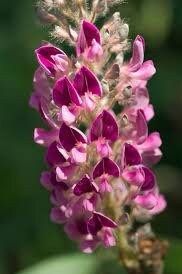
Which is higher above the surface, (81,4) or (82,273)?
(81,4)

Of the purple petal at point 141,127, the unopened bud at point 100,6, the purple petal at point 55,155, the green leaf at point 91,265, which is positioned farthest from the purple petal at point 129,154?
the green leaf at point 91,265

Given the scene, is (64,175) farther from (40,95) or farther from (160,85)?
(160,85)

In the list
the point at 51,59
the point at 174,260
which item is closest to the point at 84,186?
the point at 51,59

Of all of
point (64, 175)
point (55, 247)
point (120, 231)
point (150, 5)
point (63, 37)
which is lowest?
point (55, 247)

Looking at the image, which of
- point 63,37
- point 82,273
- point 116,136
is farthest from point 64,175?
point 82,273

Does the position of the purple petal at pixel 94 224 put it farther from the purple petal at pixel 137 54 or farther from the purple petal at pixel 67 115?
the purple petal at pixel 137 54

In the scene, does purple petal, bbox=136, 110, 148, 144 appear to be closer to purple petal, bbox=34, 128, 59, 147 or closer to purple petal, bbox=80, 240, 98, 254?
purple petal, bbox=34, 128, 59, 147
